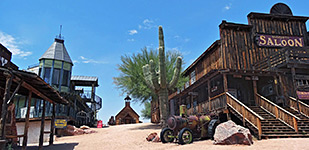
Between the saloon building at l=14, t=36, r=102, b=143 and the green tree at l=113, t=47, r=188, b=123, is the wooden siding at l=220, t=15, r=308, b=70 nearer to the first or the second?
the green tree at l=113, t=47, r=188, b=123

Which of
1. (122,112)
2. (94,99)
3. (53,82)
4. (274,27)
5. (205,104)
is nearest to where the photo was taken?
(205,104)

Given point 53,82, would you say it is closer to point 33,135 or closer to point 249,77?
point 33,135

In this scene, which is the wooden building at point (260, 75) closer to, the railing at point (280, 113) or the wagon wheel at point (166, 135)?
the railing at point (280, 113)

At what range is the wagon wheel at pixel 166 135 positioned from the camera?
1205 centimetres

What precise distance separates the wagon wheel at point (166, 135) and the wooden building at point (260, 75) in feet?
13.7

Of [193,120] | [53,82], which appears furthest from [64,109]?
[193,120]

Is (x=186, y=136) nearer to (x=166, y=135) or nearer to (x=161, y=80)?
(x=166, y=135)

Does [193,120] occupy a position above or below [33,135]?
above

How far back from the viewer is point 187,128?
1200cm

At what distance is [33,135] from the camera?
17.1m

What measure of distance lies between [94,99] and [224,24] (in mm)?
19173

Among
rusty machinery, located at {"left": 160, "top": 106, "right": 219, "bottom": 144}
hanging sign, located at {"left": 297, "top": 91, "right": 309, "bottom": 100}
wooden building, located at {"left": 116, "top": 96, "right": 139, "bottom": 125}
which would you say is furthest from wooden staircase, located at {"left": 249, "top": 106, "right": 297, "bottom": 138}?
wooden building, located at {"left": 116, "top": 96, "right": 139, "bottom": 125}

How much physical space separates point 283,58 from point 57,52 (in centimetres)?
2297

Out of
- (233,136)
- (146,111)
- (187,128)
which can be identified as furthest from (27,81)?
(146,111)
